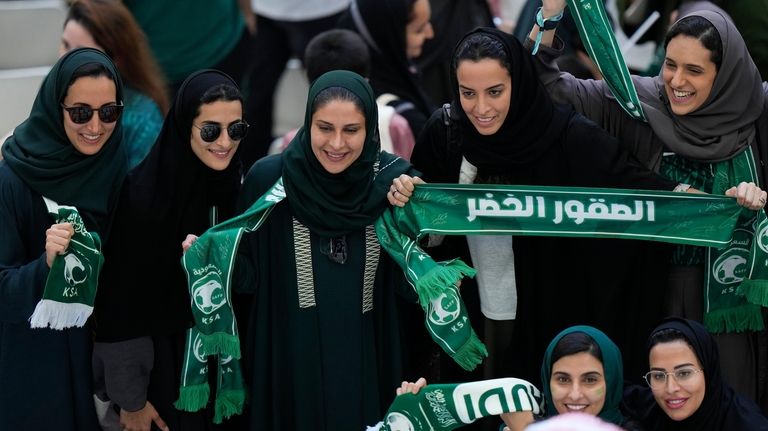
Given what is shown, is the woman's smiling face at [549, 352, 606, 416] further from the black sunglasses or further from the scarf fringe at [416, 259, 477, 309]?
the black sunglasses

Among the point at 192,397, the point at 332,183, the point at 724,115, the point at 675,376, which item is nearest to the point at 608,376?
the point at 675,376

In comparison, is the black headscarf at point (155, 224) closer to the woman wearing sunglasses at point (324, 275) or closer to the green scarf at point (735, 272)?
the woman wearing sunglasses at point (324, 275)

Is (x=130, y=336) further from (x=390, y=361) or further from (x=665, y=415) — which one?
(x=665, y=415)

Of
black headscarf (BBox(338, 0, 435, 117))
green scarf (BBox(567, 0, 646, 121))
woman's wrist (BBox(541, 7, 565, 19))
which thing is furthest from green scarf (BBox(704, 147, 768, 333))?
black headscarf (BBox(338, 0, 435, 117))

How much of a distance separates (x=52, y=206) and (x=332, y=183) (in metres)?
1.03

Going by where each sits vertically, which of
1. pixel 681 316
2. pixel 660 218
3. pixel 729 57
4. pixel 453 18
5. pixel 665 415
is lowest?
pixel 665 415

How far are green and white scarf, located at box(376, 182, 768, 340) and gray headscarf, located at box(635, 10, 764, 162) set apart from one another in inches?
7.5

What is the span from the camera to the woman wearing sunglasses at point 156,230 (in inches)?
187

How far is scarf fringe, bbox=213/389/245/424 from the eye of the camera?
191 inches

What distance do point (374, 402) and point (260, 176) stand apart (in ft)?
3.20

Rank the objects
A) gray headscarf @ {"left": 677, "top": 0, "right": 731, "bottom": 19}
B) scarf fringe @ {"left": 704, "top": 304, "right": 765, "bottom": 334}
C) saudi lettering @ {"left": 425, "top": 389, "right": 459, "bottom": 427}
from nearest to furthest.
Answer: saudi lettering @ {"left": 425, "top": 389, "right": 459, "bottom": 427} < scarf fringe @ {"left": 704, "top": 304, "right": 765, "bottom": 334} < gray headscarf @ {"left": 677, "top": 0, "right": 731, "bottom": 19}

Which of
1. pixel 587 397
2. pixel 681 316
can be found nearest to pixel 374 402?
pixel 587 397

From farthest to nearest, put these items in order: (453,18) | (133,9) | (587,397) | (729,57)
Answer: (453,18) → (133,9) → (729,57) → (587,397)

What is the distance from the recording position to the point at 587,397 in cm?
443
